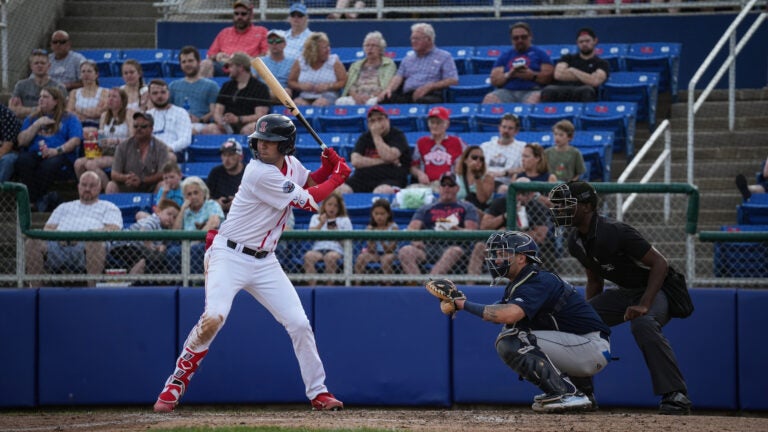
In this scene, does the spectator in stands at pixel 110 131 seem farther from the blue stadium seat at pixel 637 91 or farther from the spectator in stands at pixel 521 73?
the blue stadium seat at pixel 637 91

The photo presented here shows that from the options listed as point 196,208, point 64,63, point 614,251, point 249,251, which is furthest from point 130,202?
point 614,251

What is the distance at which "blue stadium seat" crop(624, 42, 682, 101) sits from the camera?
13.0m

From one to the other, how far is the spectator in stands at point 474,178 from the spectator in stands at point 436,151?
0.70 m

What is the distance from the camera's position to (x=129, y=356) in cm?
945

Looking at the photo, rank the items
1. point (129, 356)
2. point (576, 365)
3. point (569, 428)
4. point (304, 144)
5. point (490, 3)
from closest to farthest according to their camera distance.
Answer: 1. point (569, 428)
2. point (576, 365)
3. point (129, 356)
4. point (304, 144)
5. point (490, 3)

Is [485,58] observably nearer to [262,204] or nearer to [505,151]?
[505,151]

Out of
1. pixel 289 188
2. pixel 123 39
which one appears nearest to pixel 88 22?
pixel 123 39

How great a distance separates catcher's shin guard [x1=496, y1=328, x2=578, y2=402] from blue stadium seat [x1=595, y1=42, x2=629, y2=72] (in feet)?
22.2

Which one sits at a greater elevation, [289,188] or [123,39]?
[123,39]

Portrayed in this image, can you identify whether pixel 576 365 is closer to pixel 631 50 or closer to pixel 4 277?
pixel 4 277

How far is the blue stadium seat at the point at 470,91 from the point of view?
12.9 metres

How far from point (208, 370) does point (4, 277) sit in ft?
6.09

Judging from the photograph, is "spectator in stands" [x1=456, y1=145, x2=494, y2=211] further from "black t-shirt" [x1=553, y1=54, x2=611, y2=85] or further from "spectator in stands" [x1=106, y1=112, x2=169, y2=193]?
"spectator in stands" [x1=106, y1=112, x2=169, y2=193]

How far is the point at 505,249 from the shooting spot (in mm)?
6906
